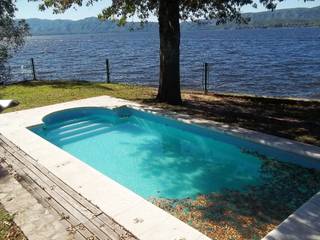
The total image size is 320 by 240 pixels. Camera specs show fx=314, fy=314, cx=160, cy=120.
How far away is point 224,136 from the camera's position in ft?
29.9

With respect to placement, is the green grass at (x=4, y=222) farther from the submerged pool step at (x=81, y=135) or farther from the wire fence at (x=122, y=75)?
the wire fence at (x=122, y=75)

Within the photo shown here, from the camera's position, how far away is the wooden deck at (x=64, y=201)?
467cm

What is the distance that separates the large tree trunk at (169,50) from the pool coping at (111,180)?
51.1 inches

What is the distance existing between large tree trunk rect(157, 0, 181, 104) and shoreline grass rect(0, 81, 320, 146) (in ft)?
1.95

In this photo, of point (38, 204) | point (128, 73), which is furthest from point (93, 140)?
point (128, 73)

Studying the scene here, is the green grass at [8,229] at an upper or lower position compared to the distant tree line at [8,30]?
lower

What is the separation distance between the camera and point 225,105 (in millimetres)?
12789

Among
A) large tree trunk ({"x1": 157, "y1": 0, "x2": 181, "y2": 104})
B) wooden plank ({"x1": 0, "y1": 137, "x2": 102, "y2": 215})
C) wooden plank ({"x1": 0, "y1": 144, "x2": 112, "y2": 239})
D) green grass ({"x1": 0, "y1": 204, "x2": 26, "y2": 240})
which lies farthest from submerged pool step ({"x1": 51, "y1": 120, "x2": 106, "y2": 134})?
green grass ({"x1": 0, "y1": 204, "x2": 26, "y2": 240})

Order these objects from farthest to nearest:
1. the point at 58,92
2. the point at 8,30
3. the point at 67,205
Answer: the point at 8,30 → the point at 58,92 → the point at 67,205

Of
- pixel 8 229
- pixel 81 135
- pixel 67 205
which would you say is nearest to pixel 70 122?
pixel 81 135

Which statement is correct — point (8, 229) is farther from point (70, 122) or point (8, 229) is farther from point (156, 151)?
point (70, 122)

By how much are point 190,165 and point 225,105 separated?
197 inches

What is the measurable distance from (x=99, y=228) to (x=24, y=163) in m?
3.35

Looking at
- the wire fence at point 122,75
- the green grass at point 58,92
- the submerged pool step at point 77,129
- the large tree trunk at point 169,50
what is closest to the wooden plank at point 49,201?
the submerged pool step at point 77,129
